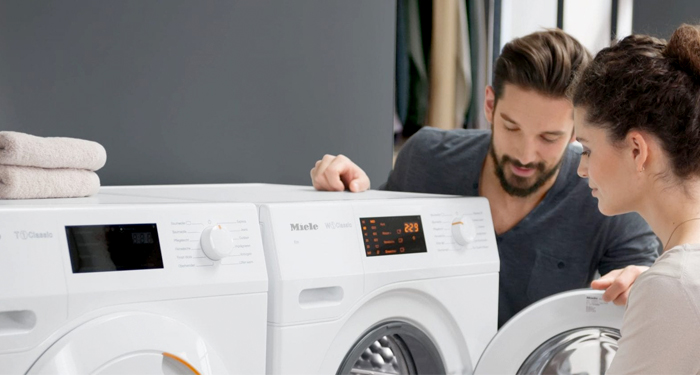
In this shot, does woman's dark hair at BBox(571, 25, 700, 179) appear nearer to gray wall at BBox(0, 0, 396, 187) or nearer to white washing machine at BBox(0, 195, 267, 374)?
white washing machine at BBox(0, 195, 267, 374)

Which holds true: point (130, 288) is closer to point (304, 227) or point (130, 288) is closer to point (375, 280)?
point (304, 227)

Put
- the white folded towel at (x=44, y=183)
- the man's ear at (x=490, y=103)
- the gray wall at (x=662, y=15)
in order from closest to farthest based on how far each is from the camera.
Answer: the white folded towel at (x=44, y=183) < the man's ear at (x=490, y=103) < the gray wall at (x=662, y=15)

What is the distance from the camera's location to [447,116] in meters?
2.99

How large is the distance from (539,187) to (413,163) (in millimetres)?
336

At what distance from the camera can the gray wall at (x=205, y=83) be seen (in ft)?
5.39

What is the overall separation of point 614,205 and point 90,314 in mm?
821

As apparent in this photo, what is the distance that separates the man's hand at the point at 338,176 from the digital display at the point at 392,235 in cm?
23

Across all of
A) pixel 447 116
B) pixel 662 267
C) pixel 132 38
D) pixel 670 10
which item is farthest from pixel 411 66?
pixel 662 267

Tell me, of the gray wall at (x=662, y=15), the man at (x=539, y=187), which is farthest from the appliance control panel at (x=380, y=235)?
the gray wall at (x=662, y=15)

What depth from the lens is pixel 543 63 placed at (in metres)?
1.63

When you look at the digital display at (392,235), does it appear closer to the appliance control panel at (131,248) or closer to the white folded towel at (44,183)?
the appliance control panel at (131,248)

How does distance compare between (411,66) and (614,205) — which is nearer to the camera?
(614,205)

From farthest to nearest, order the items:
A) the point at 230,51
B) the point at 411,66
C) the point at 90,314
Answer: the point at 411,66, the point at 230,51, the point at 90,314

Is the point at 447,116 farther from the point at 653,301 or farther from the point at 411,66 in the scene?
the point at 653,301
